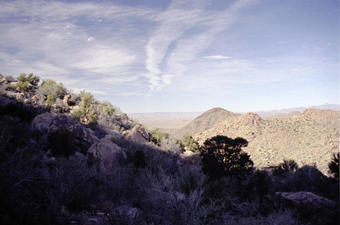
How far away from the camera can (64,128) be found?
11.4m

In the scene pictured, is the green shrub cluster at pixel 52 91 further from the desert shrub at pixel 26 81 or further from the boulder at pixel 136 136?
the boulder at pixel 136 136

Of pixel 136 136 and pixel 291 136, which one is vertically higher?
pixel 136 136

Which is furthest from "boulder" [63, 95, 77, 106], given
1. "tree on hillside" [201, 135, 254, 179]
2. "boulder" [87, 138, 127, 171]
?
"tree on hillside" [201, 135, 254, 179]

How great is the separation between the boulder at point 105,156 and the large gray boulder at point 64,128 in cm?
125

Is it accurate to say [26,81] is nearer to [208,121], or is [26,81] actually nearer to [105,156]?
[105,156]

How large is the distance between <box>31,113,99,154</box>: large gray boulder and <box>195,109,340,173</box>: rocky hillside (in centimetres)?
1620

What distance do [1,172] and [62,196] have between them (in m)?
1.48

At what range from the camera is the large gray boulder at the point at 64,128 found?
36.3 ft

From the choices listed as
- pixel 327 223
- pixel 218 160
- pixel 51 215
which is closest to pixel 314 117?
pixel 218 160

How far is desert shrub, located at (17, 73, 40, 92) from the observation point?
764 inches

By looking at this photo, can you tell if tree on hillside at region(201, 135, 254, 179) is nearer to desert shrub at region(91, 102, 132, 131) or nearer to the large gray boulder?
the large gray boulder

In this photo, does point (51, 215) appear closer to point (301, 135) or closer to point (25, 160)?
point (25, 160)

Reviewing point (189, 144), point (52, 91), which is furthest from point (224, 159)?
point (52, 91)

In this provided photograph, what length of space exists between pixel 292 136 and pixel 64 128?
27.1m
